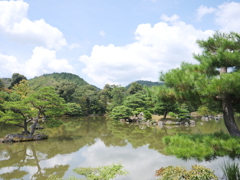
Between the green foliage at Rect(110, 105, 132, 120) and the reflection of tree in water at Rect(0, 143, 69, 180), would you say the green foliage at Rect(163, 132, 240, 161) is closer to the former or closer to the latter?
the reflection of tree in water at Rect(0, 143, 69, 180)

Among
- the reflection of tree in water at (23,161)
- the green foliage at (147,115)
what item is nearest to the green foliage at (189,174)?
the reflection of tree in water at (23,161)

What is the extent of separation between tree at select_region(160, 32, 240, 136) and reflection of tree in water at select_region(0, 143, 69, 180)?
12.7 feet

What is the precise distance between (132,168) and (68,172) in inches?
70.7

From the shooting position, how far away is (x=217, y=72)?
10.2 feet

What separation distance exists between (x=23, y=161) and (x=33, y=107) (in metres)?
3.24

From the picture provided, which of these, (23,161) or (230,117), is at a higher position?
(230,117)

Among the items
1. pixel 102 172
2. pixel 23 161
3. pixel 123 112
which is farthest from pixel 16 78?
pixel 102 172

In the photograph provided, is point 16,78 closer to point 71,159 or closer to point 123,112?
point 123,112

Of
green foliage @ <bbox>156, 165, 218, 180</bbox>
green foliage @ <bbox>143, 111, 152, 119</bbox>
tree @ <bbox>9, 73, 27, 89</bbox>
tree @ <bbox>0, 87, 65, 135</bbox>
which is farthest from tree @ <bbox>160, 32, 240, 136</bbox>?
tree @ <bbox>9, 73, 27, 89</bbox>

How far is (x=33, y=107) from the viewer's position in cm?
834

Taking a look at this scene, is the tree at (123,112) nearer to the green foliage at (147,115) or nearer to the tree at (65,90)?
the green foliage at (147,115)

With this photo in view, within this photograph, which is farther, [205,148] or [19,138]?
[19,138]

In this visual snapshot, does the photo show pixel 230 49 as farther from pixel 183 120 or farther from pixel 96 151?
pixel 183 120

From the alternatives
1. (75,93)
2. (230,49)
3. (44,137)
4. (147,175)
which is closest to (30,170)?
(147,175)
